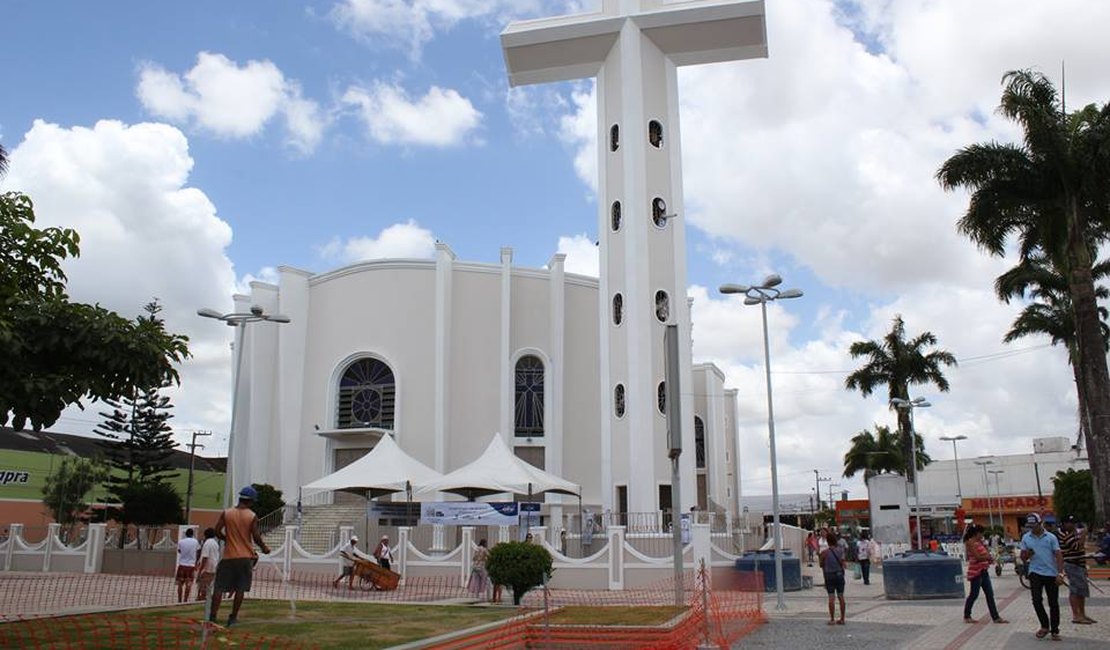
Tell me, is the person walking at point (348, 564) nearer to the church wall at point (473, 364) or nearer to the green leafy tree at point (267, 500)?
the green leafy tree at point (267, 500)

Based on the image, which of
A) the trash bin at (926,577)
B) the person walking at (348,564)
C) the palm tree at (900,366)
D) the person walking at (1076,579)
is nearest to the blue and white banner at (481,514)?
the person walking at (348,564)

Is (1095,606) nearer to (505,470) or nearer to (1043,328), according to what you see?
(505,470)

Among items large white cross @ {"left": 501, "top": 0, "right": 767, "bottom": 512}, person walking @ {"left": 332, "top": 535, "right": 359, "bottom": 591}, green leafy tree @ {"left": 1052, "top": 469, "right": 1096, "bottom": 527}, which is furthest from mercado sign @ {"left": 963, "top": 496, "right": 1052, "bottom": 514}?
person walking @ {"left": 332, "top": 535, "right": 359, "bottom": 591}

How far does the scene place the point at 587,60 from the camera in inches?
1371

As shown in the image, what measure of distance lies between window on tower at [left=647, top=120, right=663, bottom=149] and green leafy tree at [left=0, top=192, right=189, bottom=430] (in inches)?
961

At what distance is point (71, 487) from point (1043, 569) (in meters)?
47.6

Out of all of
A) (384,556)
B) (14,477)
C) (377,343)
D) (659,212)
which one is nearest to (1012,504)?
(659,212)

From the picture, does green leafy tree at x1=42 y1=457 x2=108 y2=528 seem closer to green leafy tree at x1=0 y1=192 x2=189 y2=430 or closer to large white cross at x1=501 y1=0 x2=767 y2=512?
large white cross at x1=501 y1=0 x2=767 y2=512

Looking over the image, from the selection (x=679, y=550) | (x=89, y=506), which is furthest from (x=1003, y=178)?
(x=89, y=506)

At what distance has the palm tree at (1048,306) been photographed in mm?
33469

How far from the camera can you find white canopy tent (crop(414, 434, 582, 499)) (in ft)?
81.5

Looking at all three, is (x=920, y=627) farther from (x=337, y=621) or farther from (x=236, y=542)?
(x=236, y=542)

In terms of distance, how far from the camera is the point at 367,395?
122 feet

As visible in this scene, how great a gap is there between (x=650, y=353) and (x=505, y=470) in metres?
7.06
